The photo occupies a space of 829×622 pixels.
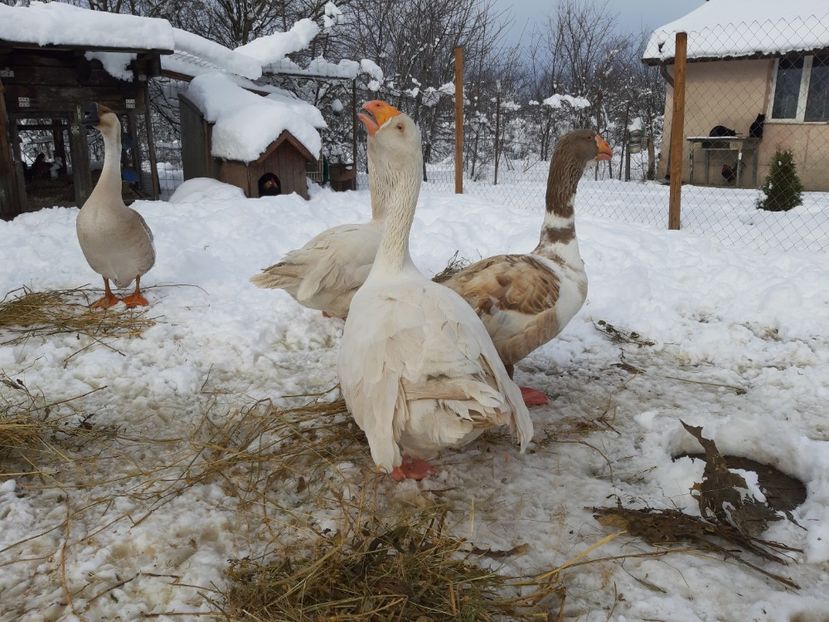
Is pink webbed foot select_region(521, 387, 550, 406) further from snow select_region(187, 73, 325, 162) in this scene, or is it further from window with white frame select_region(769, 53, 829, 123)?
window with white frame select_region(769, 53, 829, 123)

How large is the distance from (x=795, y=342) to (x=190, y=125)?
35.6 ft

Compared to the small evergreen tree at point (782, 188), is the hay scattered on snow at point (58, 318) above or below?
below

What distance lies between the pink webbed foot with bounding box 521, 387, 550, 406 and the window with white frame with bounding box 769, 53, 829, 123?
13782mm

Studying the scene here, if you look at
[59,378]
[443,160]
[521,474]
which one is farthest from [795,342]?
[443,160]

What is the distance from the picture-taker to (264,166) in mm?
10039

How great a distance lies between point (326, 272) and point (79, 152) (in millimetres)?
7392

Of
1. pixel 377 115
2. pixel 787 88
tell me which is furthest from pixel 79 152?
pixel 787 88

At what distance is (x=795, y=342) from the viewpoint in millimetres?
4215

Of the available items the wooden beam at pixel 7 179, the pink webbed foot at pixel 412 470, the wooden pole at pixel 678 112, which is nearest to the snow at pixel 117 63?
the wooden beam at pixel 7 179

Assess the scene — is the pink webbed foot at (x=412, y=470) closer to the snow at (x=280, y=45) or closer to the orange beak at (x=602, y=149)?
the orange beak at (x=602, y=149)

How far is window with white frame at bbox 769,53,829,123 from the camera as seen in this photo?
1328 centimetres

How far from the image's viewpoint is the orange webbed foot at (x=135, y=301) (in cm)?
477

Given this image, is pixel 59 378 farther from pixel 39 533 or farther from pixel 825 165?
pixel 825 165

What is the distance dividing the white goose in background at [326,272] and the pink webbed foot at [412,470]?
1599mm
